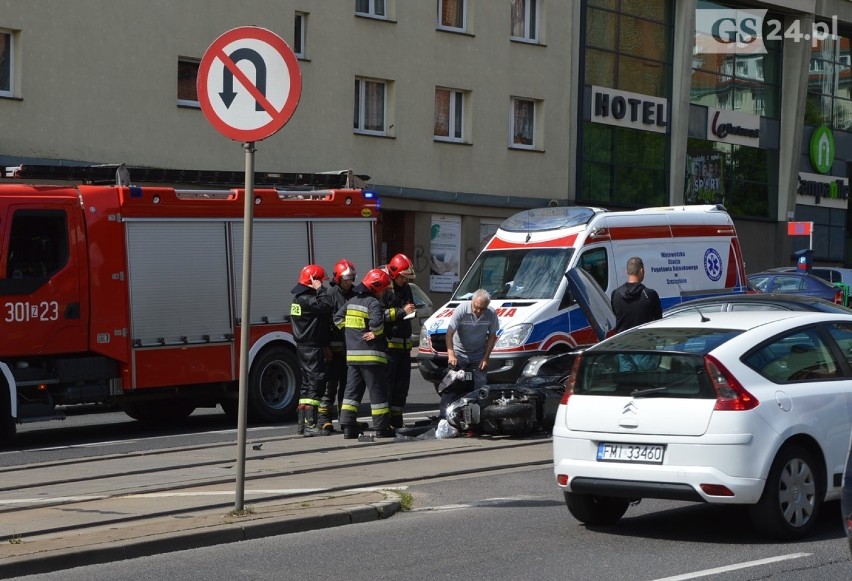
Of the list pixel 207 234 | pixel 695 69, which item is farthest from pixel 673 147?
pixel 207 234

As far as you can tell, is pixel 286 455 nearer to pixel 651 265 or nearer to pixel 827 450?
pixel 827 450

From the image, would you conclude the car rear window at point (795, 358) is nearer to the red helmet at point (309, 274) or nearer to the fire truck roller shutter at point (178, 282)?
the red helmet at point (309, 274)

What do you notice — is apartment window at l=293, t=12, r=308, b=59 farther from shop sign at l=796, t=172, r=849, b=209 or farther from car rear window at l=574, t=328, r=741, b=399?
car rear window at l=574, t=328, r=741, b=399

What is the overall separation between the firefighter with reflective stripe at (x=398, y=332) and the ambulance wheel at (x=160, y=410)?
137 inches

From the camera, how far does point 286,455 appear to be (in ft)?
44.4

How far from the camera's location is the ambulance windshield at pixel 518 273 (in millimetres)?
17891

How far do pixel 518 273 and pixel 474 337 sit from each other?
11.2ft

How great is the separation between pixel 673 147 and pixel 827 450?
31876mm

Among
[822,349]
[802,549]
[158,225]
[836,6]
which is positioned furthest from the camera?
[836,6]

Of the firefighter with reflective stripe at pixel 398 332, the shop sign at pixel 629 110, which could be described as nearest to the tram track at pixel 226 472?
the firefighter with reflective stripe at pixel 398 332

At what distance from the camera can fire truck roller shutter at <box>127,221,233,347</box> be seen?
15.6m

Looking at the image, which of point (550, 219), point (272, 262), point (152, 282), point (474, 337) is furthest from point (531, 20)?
point (474, 337)

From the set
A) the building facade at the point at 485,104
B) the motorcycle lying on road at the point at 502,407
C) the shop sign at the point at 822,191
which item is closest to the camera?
the motorcycle lying on road at the point at 502,407

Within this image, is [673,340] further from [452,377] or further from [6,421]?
[6,421]
